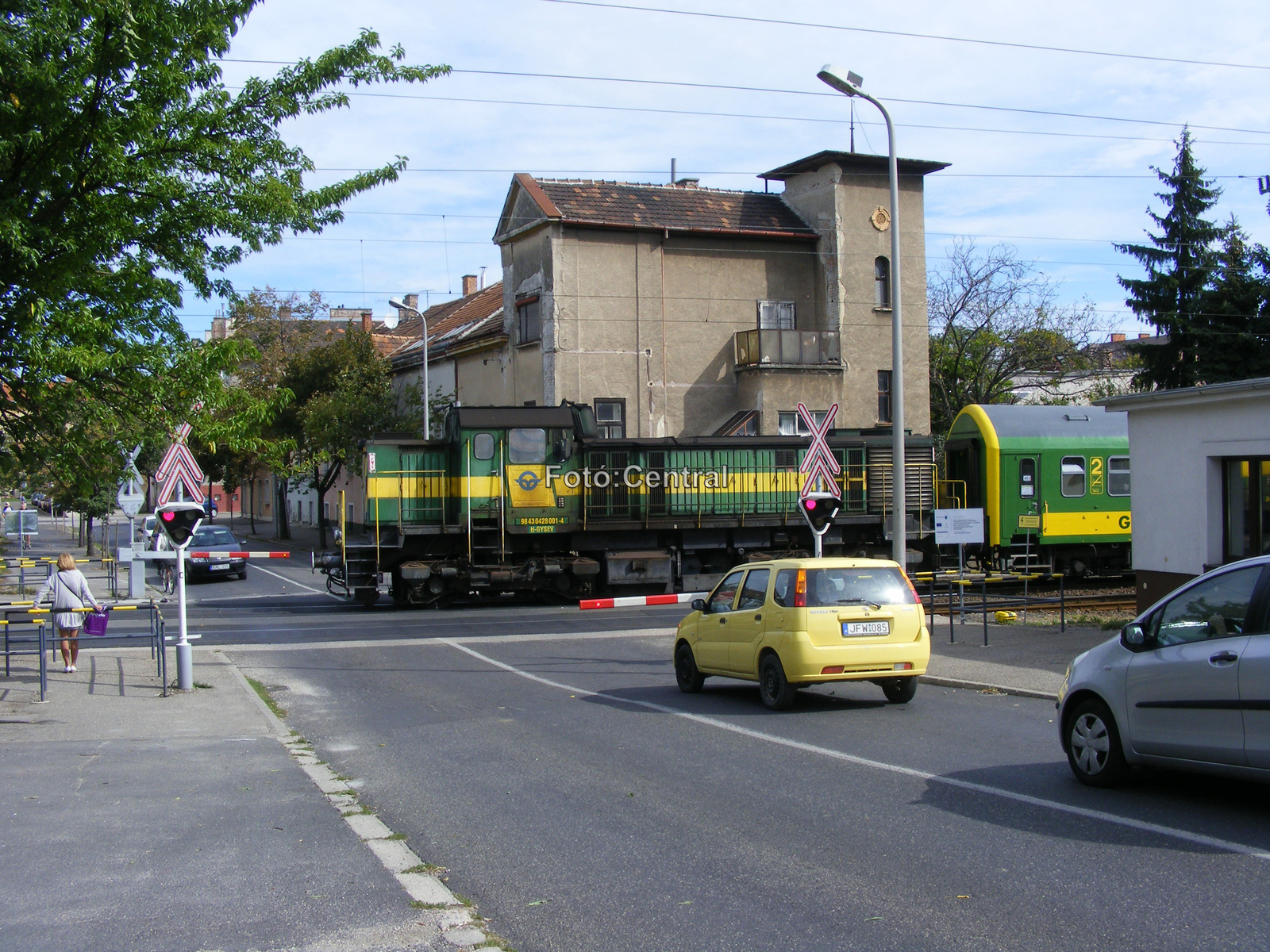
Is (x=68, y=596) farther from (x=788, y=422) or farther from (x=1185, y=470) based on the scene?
(x=788, y=422)

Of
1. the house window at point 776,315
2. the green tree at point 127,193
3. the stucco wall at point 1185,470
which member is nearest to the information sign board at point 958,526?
the stucco wall at point 1185,470

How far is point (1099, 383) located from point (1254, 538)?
1466 inches

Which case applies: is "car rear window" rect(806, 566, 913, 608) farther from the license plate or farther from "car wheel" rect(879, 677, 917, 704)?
"car wheel" rect(879, 677, 917, 704)

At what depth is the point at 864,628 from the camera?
11258mm

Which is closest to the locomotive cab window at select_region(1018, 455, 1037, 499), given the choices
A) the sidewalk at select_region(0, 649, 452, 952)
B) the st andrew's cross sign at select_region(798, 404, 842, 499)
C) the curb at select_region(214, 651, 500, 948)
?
the st andrew's cross sign at select_region(798, 404, 842, 499)

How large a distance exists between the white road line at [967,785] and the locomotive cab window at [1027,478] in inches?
580

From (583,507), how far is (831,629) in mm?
13972

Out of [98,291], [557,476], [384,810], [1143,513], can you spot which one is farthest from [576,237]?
[384,810]

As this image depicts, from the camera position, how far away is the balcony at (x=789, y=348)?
108ft

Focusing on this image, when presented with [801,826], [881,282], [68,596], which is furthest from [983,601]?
[881,282]

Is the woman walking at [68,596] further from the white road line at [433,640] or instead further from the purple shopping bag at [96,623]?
the white road line at [433,640]

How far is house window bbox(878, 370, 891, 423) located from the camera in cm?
3475

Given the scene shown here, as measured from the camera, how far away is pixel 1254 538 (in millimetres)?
15875

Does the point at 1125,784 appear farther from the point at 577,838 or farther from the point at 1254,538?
the point at 1254,538
